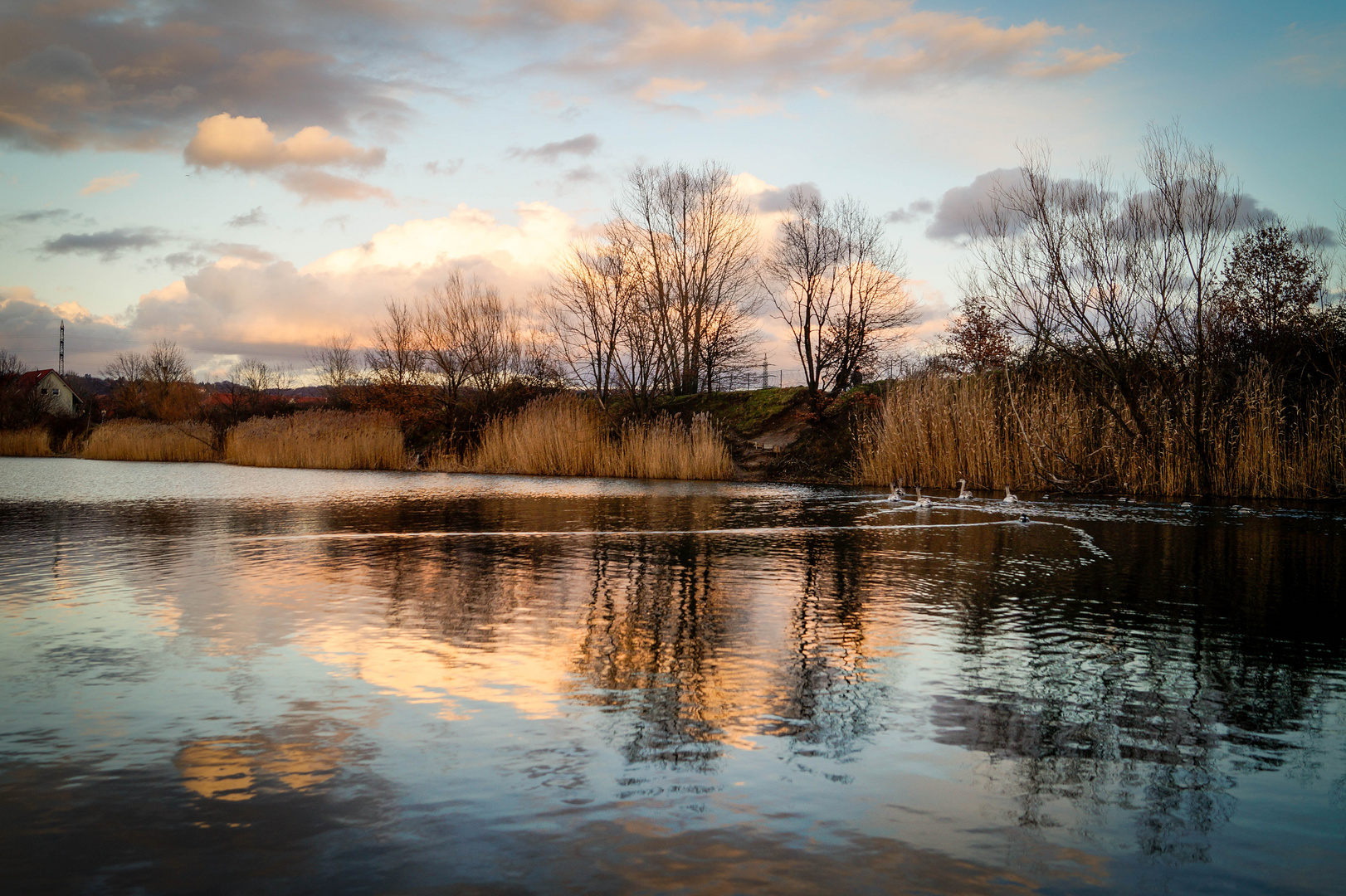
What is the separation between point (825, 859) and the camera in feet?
5.97

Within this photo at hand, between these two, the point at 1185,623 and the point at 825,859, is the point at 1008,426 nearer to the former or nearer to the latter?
the point at 1185,623

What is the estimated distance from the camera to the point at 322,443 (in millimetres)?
23672

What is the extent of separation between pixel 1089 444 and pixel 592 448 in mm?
10453

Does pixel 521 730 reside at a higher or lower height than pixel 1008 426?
lower

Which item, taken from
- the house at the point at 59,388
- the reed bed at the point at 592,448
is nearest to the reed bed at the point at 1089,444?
the reed bed at the point at 592,448

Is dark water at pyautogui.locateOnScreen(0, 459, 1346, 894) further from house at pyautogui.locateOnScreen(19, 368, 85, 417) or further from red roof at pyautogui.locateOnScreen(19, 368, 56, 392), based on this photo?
house at pyautogui.locateOnScreen(19, 368, 85, 417)

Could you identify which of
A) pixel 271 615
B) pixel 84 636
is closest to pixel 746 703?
pixel 271 615

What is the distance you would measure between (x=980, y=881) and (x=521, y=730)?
4.55 feet

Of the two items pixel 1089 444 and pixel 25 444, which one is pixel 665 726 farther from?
pixel 25 444

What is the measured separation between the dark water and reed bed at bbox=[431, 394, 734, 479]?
12.5 m

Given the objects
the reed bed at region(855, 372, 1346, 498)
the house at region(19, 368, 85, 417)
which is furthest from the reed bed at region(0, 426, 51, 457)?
the reed bed at region(855, 372, 1346, 498)

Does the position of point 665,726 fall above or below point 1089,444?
below

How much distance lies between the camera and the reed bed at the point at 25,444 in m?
31.8

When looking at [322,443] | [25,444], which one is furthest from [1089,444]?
[25,444]
